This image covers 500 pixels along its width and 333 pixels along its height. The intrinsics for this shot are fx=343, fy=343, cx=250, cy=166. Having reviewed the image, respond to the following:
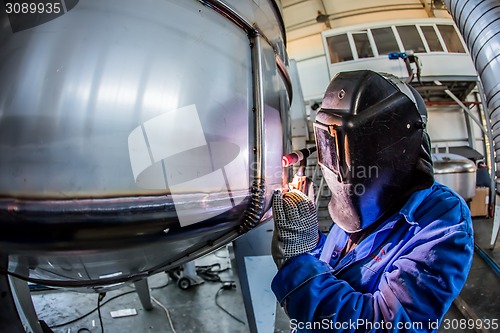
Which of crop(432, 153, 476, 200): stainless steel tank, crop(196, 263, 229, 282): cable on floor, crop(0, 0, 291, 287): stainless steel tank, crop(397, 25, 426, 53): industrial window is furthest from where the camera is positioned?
crop(397, 25, 426, 53): industrial window

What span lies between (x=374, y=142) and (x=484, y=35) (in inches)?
38.1

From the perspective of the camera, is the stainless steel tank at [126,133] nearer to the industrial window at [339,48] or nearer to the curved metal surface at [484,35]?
the curved metal surface at [484,35]

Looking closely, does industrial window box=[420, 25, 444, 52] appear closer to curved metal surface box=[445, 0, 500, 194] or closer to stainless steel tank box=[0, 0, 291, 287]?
curved metal surface box=[445, 0, 500, 194]

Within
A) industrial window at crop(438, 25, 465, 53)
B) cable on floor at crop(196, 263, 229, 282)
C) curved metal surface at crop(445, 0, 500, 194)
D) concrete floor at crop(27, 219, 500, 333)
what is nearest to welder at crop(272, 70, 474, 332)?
curved metal surface at crop(445, 0, 500, 194)

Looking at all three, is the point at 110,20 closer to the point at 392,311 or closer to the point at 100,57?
the point at 100,57

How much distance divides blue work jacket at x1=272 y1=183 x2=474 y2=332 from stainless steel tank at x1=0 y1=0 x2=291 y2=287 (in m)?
0.22

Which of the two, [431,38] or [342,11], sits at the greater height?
[342,11]

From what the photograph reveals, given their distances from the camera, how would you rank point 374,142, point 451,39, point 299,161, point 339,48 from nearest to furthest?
point 374,142 → point 299,161 → point 339,48 → point 451,39

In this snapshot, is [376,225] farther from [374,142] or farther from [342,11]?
[342,11]

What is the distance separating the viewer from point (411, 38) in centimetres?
399

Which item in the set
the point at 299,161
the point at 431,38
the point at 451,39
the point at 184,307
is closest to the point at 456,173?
the point at 431,38

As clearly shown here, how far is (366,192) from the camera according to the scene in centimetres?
74

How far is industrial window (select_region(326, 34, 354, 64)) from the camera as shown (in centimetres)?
395

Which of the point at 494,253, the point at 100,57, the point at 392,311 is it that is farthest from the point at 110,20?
the point at 494,253
